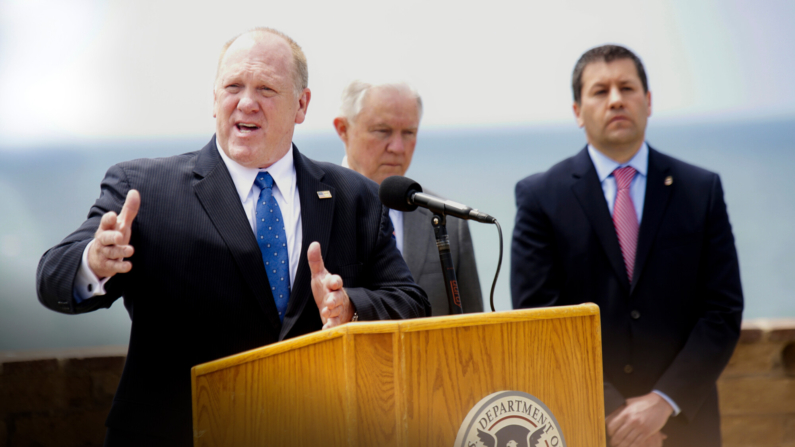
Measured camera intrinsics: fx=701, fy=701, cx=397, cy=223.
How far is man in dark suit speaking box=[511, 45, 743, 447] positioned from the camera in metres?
2.29

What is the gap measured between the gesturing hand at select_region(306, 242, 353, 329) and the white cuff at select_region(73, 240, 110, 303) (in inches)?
17.9

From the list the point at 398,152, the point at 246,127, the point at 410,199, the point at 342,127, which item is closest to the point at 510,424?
the point at 410,199

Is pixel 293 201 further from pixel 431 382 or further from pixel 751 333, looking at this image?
pixel 751 333

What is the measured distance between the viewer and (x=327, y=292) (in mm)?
1428

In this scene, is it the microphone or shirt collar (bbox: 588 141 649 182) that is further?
shirt collar (bbox: 588 141 649 182)

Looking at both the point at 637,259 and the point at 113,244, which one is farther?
the point at 637,259

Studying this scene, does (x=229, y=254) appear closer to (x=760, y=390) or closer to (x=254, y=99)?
(x=254, y=99)

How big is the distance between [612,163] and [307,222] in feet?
4.19

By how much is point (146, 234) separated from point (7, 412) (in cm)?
165

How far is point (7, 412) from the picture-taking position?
9.15 ft

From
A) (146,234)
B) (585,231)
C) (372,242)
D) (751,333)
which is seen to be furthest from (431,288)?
(751,333)

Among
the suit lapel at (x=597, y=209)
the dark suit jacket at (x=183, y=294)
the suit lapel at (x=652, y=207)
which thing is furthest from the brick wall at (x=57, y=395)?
the suit lapel at (x=652, y=207)

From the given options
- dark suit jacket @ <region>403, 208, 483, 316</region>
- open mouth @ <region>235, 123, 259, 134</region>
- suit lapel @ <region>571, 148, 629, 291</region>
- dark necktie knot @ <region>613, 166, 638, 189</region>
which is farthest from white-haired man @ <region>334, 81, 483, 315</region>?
open mouth @ <region>235, 123, 259, 134</region>

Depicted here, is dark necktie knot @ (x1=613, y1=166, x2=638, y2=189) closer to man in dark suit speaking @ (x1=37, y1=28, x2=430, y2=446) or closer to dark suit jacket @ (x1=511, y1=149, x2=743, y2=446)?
dark suit jacket @ (x1=511, y1=149, x2=743, y2=446)
